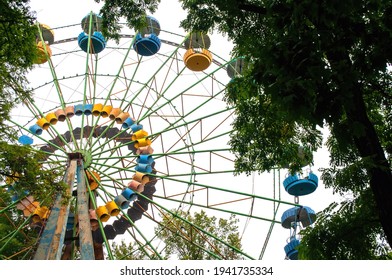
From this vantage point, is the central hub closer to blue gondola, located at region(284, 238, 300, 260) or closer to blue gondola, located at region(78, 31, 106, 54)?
blue gondola, located at region(78, 31, 106, 54)

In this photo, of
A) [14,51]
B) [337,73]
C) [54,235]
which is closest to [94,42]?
[54,235]

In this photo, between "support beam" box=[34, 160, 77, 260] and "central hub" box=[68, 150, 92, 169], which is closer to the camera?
"support beam" box=[34, 160, 77, 260]

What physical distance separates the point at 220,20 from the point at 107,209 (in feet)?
28.0

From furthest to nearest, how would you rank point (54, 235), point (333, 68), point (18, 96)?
1. point (54, 235)
2. point (18, 96)
3. point (333, 68)

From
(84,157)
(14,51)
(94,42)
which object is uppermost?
(94,42)

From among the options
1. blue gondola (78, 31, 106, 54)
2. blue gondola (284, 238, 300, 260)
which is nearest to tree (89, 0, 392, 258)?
blue gondola (284, 238, 300, 260)

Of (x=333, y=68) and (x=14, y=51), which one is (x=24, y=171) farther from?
(x=333, y=68)

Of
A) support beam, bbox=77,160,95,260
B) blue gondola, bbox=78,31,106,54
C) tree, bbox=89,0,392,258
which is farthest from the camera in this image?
blue gondola, bbox=78,31,106,54

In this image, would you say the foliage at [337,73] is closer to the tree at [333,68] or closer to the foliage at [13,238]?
the tree at [333,68]

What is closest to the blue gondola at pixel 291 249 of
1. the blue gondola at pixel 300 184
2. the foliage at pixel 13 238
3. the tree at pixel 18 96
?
the blue gondola at pixel 300 184

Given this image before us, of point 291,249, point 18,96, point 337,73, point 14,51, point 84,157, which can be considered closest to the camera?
point 337,73

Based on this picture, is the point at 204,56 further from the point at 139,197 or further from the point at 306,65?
the point at 306,65

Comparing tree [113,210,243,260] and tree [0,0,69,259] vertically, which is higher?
tree [113,210,243,260]

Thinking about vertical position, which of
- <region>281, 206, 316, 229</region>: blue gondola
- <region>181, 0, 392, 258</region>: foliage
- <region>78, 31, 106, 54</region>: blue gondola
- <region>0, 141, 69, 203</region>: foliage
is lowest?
<region>181, 0, 392, 258</region>: foliage
